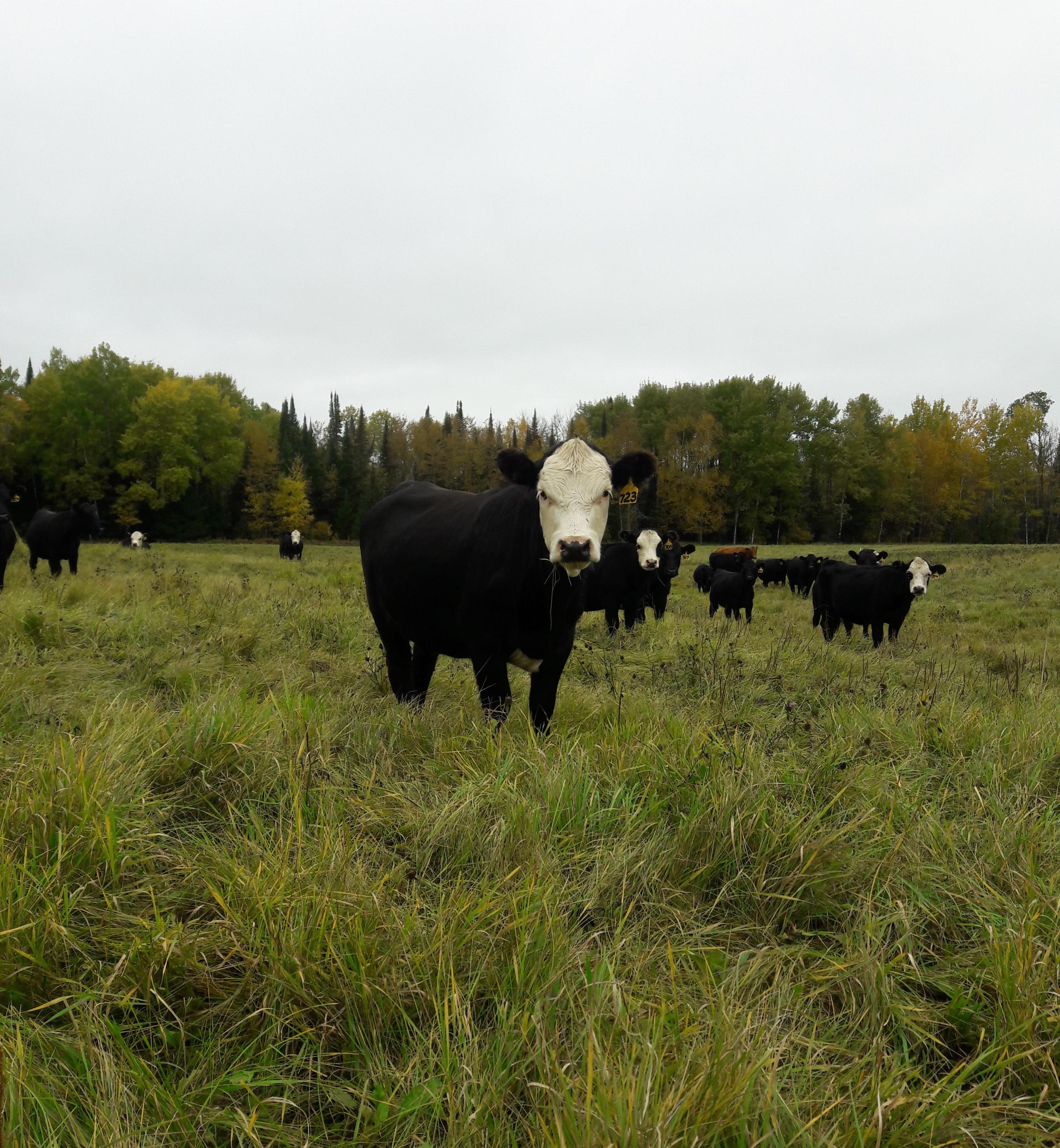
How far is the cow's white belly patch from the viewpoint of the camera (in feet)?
13.7

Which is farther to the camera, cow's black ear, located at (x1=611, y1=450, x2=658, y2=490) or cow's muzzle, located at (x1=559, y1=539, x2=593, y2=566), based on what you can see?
cow's black ear, located at (x1=611, y1=450, x2=658, y2=490)

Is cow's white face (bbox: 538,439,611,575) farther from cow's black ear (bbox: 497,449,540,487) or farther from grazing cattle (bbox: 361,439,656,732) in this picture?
cow's black ear (bbox: 497,449,540,487)

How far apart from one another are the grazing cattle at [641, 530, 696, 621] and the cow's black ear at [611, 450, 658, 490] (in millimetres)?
8598

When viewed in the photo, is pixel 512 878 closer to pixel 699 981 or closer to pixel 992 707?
pixel 699 981

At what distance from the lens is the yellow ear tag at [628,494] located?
462cm

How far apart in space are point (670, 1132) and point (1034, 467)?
75191 millimetres

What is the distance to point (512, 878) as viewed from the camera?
2330 mm

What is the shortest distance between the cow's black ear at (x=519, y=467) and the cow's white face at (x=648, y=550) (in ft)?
26.5

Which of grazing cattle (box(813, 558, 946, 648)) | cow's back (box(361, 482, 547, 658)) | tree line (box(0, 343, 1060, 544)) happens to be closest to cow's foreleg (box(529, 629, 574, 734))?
cow's back (box(361, 482, 547, 658))

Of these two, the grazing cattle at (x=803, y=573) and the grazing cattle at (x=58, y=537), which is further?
the grazing cattle at (x=803, y=573)

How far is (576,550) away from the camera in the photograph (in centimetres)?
336

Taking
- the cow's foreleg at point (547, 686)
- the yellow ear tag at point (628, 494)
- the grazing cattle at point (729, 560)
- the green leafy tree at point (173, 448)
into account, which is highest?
the green leafy tree at point (173, 448)

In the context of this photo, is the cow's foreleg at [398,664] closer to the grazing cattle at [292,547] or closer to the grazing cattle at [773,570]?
the grazing cattle at [773,570]

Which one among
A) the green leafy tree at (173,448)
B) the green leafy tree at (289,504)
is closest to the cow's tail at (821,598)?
the green leafy tree at (289,504)
